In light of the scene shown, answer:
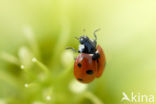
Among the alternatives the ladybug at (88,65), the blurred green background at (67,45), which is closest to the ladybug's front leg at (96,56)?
the ladybug at (88,65)

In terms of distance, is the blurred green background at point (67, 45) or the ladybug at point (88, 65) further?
the blurred green background at point (67, 45)

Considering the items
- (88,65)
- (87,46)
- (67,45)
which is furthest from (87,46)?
(67,45)

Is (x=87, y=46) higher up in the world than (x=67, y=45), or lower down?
lower down

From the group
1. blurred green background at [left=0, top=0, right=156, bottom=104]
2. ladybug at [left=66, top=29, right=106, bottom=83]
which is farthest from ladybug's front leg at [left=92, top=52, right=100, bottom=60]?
blurred green background at [left=0, top=0, right=156, bottom=104]

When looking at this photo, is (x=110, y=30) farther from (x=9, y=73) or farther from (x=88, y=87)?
(x=9, y=73)

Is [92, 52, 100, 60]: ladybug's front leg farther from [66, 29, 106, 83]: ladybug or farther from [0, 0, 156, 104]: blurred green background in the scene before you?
[0, 0, 156, 104]: blurred green background

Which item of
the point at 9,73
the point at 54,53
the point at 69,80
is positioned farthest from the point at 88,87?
the point at 9,73

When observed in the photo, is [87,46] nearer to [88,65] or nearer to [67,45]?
[88,65]

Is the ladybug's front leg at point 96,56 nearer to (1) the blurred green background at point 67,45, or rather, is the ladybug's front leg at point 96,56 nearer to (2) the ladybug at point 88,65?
(2) the ladybug at point 88,65
